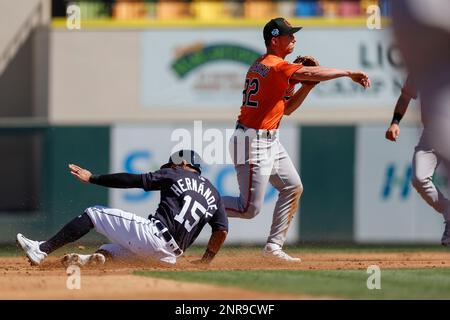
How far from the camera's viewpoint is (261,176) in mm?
7973

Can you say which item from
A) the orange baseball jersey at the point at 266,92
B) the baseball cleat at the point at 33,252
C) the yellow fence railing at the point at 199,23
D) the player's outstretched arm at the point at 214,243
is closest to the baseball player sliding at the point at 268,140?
the orange baseball jersey at the point at 266,92

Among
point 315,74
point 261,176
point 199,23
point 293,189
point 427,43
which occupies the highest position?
point 199,23

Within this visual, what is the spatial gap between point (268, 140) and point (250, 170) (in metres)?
0.29

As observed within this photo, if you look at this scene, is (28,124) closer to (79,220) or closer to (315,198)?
(315,198)

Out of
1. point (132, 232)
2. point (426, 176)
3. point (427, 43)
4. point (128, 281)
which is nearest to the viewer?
point (427, 43)

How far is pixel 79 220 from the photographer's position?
738 cm

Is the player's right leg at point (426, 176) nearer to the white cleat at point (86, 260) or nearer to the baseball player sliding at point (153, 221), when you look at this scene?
the baseball player sliding at point (153, 221)

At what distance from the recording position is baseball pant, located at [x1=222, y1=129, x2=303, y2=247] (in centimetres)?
798

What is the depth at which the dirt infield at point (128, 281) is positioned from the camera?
5.85 meters

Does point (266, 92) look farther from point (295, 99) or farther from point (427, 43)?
point (427, 43)

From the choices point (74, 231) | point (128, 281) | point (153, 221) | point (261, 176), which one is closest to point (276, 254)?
point (261, 176)

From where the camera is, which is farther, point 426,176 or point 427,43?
point 426,176

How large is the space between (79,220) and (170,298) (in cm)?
186

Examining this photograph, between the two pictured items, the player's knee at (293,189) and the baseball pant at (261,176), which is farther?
the player's knee at (293,189)
